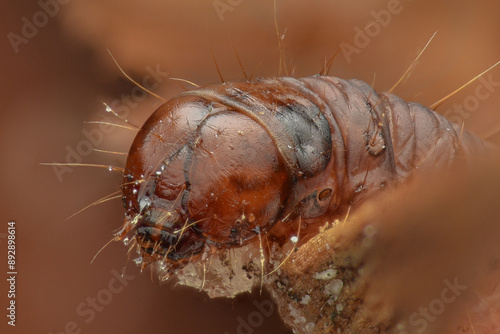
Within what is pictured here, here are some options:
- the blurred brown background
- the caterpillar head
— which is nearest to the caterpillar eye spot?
the caterpillar head

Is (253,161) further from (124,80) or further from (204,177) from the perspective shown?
(124,80)

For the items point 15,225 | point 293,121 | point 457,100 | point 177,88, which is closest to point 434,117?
point 293,121

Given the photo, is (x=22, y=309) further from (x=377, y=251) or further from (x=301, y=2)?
(x=301, y=2)

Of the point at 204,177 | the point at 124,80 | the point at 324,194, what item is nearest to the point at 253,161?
the point at 204,177

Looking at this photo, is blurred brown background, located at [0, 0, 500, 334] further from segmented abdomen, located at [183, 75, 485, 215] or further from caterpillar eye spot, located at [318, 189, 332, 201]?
caterpillar eye spot, located at [318, 189, 332, 201]

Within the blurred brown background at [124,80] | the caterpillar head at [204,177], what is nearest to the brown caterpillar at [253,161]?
the caterpillar head at [204,177]

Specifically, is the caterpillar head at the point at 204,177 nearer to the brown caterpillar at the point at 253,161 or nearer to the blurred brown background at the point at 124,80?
the brown caterpillar at the point at 253,161
